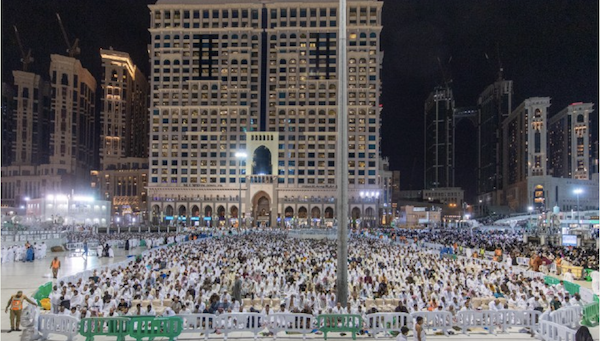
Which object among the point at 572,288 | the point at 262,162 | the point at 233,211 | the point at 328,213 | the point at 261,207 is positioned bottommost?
the point at 328,213

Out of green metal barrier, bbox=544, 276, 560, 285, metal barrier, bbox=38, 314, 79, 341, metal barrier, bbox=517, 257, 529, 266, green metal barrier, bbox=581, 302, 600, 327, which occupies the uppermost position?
metal barrier, bbox=38, 314, 79, 341

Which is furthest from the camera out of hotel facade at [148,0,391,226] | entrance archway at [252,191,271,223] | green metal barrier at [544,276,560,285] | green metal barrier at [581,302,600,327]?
entrance archway at [252,191,271,223]

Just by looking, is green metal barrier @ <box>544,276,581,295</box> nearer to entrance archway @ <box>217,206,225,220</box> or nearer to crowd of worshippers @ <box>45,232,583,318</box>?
crowd of worshippers @ <box>45,232,583,318</box>

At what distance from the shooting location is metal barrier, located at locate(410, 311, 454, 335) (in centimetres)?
1359

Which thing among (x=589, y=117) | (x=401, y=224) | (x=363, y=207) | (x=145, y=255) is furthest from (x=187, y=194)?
(x=589, y=117)

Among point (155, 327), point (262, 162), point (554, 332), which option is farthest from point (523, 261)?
point (262, 162)

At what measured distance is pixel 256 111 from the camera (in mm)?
120500

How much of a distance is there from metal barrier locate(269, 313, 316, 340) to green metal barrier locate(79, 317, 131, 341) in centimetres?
374

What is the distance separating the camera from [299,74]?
118312mm

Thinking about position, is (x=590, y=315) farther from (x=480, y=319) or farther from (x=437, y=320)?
(x=437, y=320)

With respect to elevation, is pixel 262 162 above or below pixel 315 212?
above

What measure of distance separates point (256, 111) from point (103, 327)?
4316 inches

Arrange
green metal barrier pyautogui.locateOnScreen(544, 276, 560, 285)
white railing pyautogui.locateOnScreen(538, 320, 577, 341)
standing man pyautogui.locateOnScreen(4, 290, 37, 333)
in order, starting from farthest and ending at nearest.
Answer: green metal barrier pyautogui.locateOnScreen(544, 276, 560, 285) < standing man pyautogui.locateOnScreen(4, 290, 37, 333) < white railing pyautogui.locateOnScreen(538, 320, 577, 341)

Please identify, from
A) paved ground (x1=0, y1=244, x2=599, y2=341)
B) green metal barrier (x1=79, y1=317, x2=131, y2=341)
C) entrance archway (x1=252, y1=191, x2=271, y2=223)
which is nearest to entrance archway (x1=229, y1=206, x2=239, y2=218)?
entrance archway (x1=252, y1=191, x2=271, y2=223)
